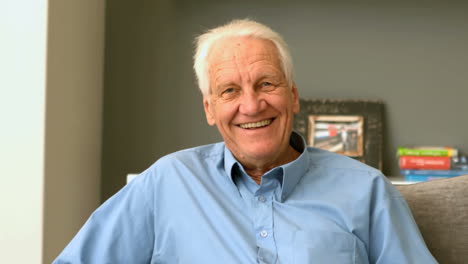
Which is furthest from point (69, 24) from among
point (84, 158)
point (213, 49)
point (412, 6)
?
point (412, 6)

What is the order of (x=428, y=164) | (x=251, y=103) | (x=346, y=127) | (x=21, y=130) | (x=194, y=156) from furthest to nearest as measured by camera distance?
(x=346, y=127) < (x=428, y=164) < (x=21, y=130) < (x=194, y=156) < (x=251, y=103)

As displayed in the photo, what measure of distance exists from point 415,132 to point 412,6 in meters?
0.60

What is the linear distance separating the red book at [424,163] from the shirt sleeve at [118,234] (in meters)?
1.51

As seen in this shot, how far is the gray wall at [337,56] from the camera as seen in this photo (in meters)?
2.82

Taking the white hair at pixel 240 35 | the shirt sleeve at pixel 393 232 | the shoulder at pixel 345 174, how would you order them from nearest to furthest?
the shirt sleeve at pixel 393 232
the shoulder at pixel 345 174
the white hair at pixel 240 35

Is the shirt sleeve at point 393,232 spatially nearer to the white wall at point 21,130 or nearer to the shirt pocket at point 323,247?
the shirt pocket at point 323,247

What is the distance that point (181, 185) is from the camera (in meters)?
1.47

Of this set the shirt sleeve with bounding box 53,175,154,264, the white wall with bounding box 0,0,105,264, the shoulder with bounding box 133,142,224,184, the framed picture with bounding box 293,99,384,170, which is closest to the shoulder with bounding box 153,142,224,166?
the shoulder with bounding box 133,142,224,184

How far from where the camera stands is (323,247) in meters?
1.34

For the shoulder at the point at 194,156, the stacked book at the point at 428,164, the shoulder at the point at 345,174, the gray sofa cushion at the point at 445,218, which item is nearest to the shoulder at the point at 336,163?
the shoulder at the point at 345,174

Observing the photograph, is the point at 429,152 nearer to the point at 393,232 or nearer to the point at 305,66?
the point at 305,66

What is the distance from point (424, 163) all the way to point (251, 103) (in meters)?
1.41

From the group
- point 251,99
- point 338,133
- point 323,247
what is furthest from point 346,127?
point 323,247

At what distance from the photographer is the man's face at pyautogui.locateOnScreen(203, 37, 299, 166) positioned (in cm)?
149
